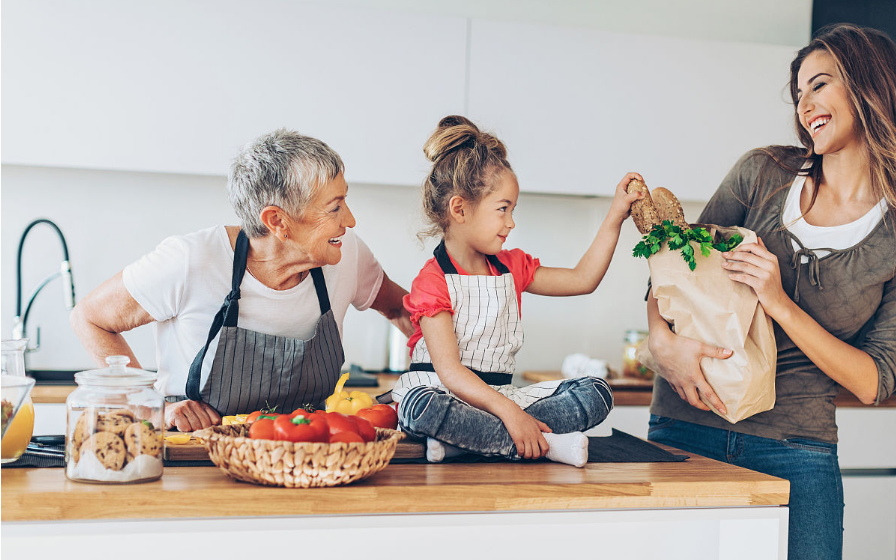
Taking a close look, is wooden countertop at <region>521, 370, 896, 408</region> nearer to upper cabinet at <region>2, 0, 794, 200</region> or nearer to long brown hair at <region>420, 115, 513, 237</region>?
upper cabinet at <region>2, 0, 794, 200</region>

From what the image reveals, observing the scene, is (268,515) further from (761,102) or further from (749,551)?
(761,102)

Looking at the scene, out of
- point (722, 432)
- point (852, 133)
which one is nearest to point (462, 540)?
point (722, 432)

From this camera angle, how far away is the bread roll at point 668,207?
1370mm

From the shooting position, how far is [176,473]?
1054 millimetres

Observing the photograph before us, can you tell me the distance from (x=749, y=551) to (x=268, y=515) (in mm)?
721

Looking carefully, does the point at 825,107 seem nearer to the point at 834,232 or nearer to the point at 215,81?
the point at 834,232

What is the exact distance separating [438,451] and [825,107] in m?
0.91

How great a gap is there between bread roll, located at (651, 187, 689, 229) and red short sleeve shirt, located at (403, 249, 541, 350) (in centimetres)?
33

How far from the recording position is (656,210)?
4.61ft

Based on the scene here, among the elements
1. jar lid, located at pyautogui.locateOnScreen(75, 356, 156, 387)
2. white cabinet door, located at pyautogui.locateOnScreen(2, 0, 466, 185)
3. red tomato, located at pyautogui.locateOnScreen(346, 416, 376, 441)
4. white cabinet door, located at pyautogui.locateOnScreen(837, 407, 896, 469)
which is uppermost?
white cabinet door, located at pyautogui.locateOnScreen(2, 0, 466, 185)

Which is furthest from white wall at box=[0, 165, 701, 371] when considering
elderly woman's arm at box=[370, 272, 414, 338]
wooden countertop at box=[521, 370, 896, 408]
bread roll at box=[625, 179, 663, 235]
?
bread roll at box=[625, 179, 663, 235]

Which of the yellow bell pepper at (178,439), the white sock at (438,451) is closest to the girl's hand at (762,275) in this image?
the white sock at (438,451)

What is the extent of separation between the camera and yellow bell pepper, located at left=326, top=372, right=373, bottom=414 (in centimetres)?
142

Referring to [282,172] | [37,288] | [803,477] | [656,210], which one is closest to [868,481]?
[803,477]
